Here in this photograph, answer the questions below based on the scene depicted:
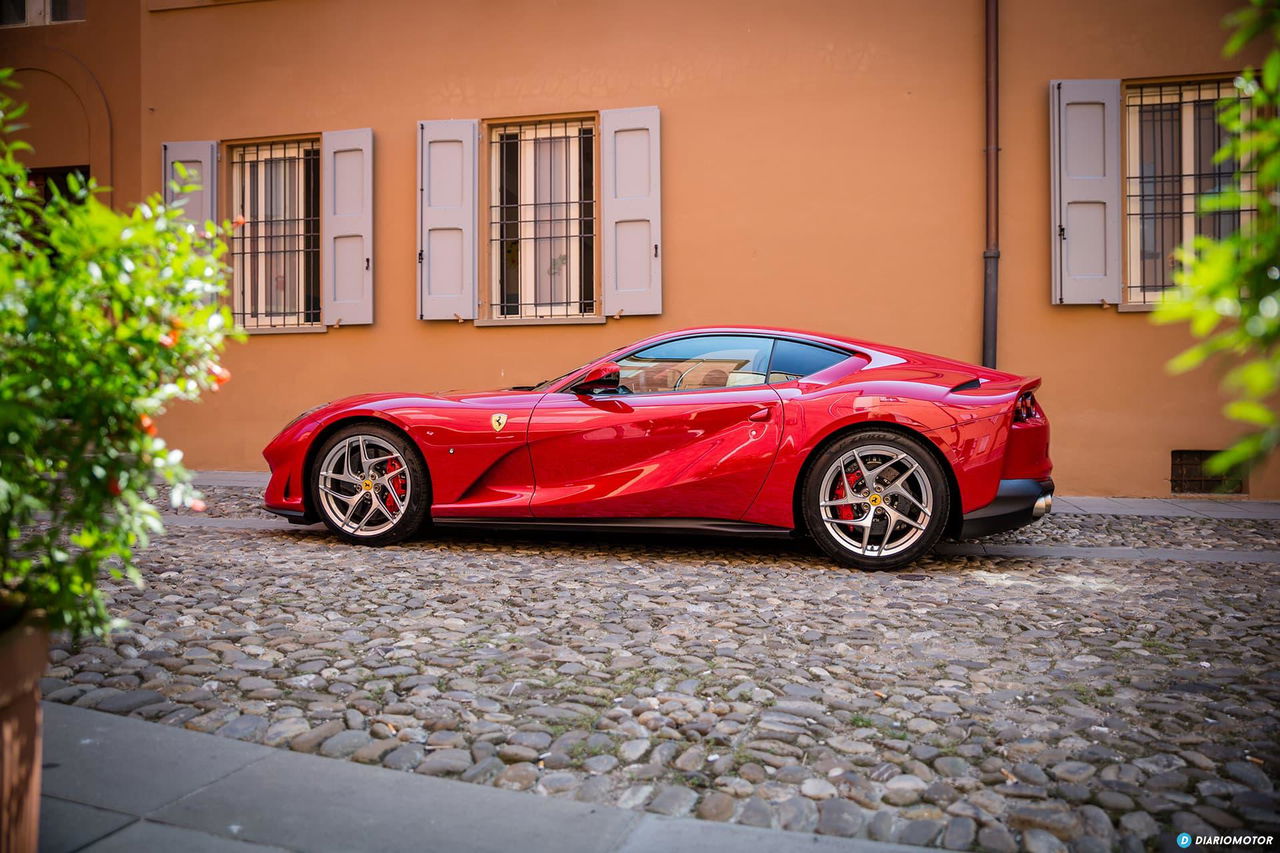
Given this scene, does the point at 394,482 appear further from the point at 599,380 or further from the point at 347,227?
the point at 347,227

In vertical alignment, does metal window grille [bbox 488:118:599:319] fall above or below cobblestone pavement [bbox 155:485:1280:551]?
above

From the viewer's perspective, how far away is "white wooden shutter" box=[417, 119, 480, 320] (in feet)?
31.0

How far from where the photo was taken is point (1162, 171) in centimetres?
849

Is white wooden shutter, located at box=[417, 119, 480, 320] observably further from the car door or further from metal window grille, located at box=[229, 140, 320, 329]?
the car door

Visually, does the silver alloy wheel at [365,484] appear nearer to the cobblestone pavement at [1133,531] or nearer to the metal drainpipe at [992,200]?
the cobblestone pavement at [1133,531]

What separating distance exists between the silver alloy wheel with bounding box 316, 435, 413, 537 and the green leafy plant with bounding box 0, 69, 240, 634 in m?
3.72

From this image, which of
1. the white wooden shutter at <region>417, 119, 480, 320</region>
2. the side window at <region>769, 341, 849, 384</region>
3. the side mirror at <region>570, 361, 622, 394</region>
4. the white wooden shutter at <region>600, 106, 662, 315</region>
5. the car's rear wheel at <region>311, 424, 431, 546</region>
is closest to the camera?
the side window at <region>769, 341, 849, 384</region>

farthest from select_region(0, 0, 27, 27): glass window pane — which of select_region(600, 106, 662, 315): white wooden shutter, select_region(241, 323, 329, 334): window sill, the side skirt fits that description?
the side skirt

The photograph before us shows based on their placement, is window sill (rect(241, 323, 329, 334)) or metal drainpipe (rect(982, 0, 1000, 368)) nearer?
metal drainpipe (rect(982, 0, 1000, 368))

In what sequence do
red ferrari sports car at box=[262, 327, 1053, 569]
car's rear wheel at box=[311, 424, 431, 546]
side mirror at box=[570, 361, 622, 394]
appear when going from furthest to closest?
car's rear wheel at box=[311, 424, 431, 546]
side mirror at box=[570, 361, 622, 394]
red ferrari sports car at box=[262, 327, 1053, 569]

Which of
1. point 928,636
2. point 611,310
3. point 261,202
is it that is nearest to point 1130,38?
point 611,310

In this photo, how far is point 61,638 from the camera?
143 inches

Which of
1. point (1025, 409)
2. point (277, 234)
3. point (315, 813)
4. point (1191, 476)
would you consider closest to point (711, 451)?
point (1025, 409)

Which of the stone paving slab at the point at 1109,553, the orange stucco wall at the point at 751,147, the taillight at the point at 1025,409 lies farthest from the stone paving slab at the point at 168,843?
the orange stucco wall at the point at 751,147
